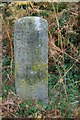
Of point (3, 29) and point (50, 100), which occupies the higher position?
point (3, 29)

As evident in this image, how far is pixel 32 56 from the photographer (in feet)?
7.95

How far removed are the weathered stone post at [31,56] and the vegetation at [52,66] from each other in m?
0.08

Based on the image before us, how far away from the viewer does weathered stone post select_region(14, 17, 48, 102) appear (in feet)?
7.94

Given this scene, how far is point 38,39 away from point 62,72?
0.37 meters

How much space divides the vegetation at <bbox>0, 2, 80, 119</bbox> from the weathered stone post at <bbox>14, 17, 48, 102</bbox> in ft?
0.25

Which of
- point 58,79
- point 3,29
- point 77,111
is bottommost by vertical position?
point 77,111

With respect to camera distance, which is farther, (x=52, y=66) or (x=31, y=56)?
(x=52, y=66)

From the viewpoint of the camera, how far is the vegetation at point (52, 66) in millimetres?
2510

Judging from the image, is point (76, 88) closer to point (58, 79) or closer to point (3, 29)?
point (58, 79)

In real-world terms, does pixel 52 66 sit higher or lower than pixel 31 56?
lower

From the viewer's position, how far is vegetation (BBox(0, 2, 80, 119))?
2.51 m

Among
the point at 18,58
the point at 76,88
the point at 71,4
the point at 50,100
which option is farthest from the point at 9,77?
the point at 71,4

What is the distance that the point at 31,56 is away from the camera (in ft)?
7.95

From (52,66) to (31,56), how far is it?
8.6 inches
